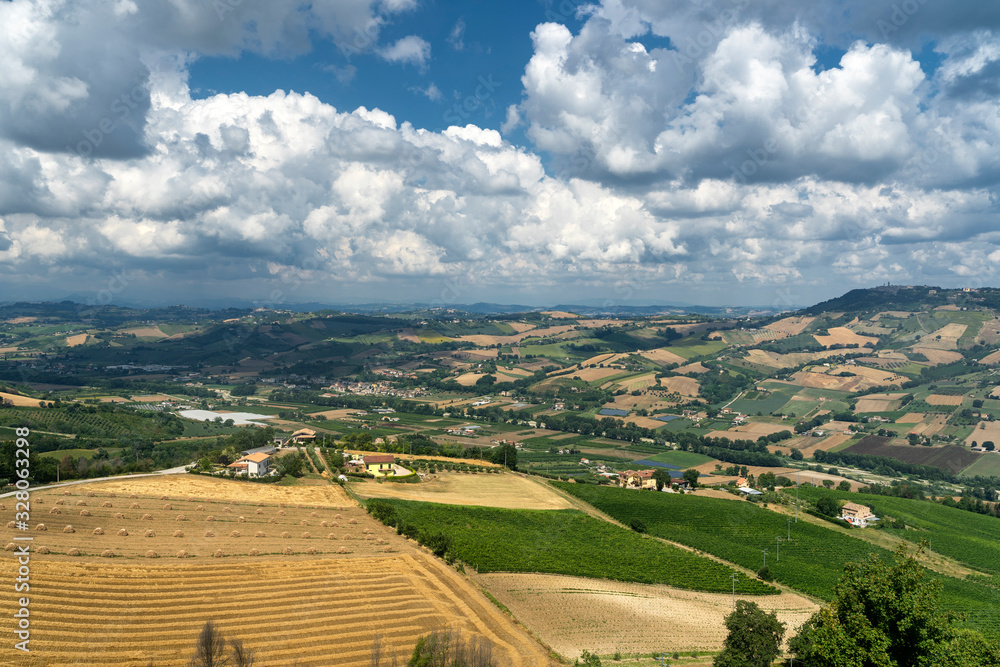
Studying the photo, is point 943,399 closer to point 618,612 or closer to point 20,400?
point 618,612

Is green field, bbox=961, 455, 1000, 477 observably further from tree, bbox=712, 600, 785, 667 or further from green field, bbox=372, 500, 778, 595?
tree, bbox=712, 600, 785, 667

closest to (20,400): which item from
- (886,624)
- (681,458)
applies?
(681,458)

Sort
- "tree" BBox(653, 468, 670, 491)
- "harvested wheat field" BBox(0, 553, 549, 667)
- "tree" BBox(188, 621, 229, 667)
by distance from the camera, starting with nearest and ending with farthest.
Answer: "tree" BBox(188, 621, 229, 667), "harvested wheat field" BBox(0, 553, 549, 667), "tree" BBox(653, 468, 670, 491)

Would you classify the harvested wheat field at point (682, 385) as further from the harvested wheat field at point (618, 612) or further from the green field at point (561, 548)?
the harvested wheat field at point (618, 612)

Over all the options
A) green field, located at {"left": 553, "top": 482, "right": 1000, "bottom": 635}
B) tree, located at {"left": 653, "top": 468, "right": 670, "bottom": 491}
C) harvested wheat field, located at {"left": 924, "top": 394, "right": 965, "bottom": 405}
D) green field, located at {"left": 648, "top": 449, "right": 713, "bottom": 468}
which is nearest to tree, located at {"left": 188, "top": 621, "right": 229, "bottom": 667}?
green field, located at {"left": 553, "top": 482, "right": 1000, "bottom": 635}

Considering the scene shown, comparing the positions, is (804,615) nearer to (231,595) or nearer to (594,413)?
(231,595)

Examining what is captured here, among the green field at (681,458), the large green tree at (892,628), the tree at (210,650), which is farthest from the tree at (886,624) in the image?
the green field at (681,458)
